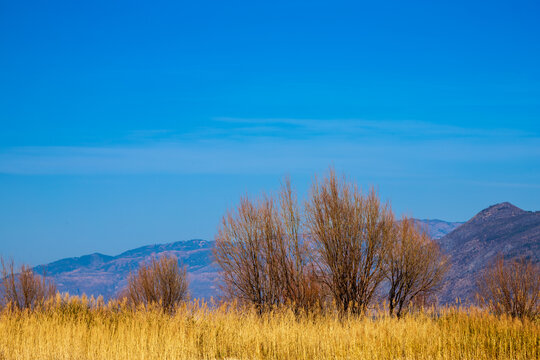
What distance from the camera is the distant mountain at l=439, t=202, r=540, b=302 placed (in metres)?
115

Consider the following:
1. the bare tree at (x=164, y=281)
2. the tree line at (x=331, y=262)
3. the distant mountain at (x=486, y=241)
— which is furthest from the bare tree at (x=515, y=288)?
the distant mountain at (x=486, y=241)

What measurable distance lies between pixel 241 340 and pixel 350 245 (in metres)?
6.62

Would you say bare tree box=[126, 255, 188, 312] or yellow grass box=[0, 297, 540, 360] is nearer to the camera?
yellow grass box=[0, 297, 540, 360]

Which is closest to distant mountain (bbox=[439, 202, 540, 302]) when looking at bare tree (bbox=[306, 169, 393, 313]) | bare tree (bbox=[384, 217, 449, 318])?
bare tree (bbox=[384, 217, 449, 318])

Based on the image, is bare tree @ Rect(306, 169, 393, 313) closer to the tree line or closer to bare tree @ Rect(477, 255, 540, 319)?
the tree line

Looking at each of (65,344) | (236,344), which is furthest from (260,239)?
(65,344)

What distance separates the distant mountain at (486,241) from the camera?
11544cm

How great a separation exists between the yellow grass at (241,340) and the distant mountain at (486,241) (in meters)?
96.1

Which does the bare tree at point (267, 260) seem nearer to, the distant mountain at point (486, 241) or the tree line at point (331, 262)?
the tree line at point (331, 262)

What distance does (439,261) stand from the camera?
27531 millimetres

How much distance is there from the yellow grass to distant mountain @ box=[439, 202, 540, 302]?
96.1 m

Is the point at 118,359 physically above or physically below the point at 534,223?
below

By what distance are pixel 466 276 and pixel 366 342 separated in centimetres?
11475

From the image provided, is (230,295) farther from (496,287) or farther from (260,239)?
(496,287)
